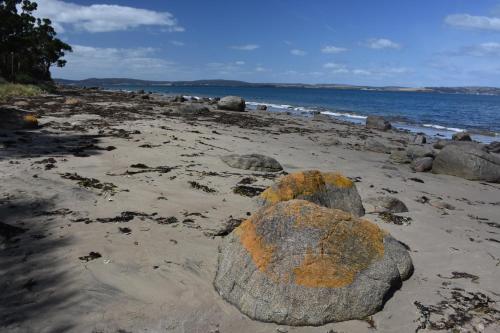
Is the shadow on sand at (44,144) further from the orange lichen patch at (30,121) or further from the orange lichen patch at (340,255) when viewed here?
the orange lichen patch at (340,255)

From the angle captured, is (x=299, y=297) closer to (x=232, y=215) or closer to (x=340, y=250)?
(x=340, y=250)

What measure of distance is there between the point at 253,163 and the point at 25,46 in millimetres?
39395

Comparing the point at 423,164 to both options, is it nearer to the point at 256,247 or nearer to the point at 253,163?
the point at 253,163

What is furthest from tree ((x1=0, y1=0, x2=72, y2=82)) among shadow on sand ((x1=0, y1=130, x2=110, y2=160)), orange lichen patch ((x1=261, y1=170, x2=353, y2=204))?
orange lichen patch ((x1=261, y1=170, x2=353, y2=204))

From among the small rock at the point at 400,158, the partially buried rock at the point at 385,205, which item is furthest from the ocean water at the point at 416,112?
the partially buried rock at the point at 385,205

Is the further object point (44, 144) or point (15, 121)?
point (15, 121)

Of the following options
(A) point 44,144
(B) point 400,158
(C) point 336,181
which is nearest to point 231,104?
(B) point 400,158

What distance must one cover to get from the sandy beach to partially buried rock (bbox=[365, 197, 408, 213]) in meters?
0.16

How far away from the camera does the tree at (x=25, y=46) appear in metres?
37.5

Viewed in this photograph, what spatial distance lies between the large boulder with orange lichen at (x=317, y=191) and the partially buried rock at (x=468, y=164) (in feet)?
25.5

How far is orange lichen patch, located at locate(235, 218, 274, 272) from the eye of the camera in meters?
4.22

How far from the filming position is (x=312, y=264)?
416cm

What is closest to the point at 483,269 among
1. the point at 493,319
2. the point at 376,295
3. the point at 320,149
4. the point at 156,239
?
the point at 493,319

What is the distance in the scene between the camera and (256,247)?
4.34 metres
